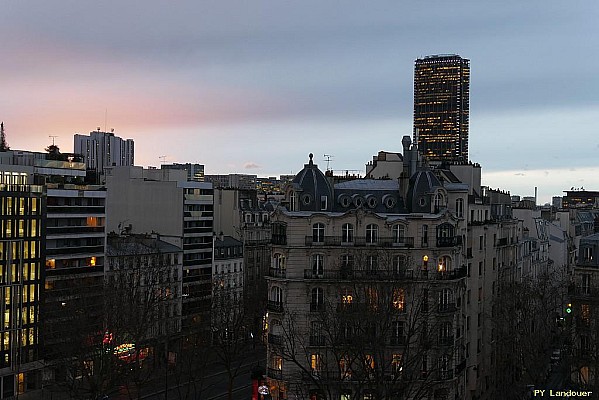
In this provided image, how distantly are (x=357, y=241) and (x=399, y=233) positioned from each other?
135 inches

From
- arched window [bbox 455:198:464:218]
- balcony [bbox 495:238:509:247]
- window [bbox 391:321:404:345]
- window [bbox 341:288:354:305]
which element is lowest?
window [bbox 391:321:404:345]

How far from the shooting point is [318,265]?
66.4 meters

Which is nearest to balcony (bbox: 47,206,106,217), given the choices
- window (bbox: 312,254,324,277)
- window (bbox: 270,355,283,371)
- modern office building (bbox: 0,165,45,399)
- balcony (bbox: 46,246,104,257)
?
modern office building (bbox: 0,165,45,399)

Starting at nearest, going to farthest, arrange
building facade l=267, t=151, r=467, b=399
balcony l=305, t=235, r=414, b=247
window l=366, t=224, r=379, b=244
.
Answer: building facade l=267, t=151, r=467, b=399
balcony l=305, t=235, r=414, b=247
window l=366, t=224, r=379, b=244

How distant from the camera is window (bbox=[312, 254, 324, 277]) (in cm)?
6631

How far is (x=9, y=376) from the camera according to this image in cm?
8231

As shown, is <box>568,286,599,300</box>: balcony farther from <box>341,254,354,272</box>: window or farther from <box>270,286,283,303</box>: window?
<box>270,286,283,303</box>: window

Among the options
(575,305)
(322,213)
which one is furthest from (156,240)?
(575,305)

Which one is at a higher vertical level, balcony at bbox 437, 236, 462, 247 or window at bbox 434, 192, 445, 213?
window at bbox 434, 192, 445, 213

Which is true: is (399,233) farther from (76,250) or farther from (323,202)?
(76,250)

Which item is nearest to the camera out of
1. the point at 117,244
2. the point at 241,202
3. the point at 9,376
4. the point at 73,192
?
the point at 9,376

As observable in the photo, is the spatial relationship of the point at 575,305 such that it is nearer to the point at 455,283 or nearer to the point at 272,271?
the point at 455,283

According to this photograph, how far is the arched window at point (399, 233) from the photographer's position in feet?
220

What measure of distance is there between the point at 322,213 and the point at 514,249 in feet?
111
